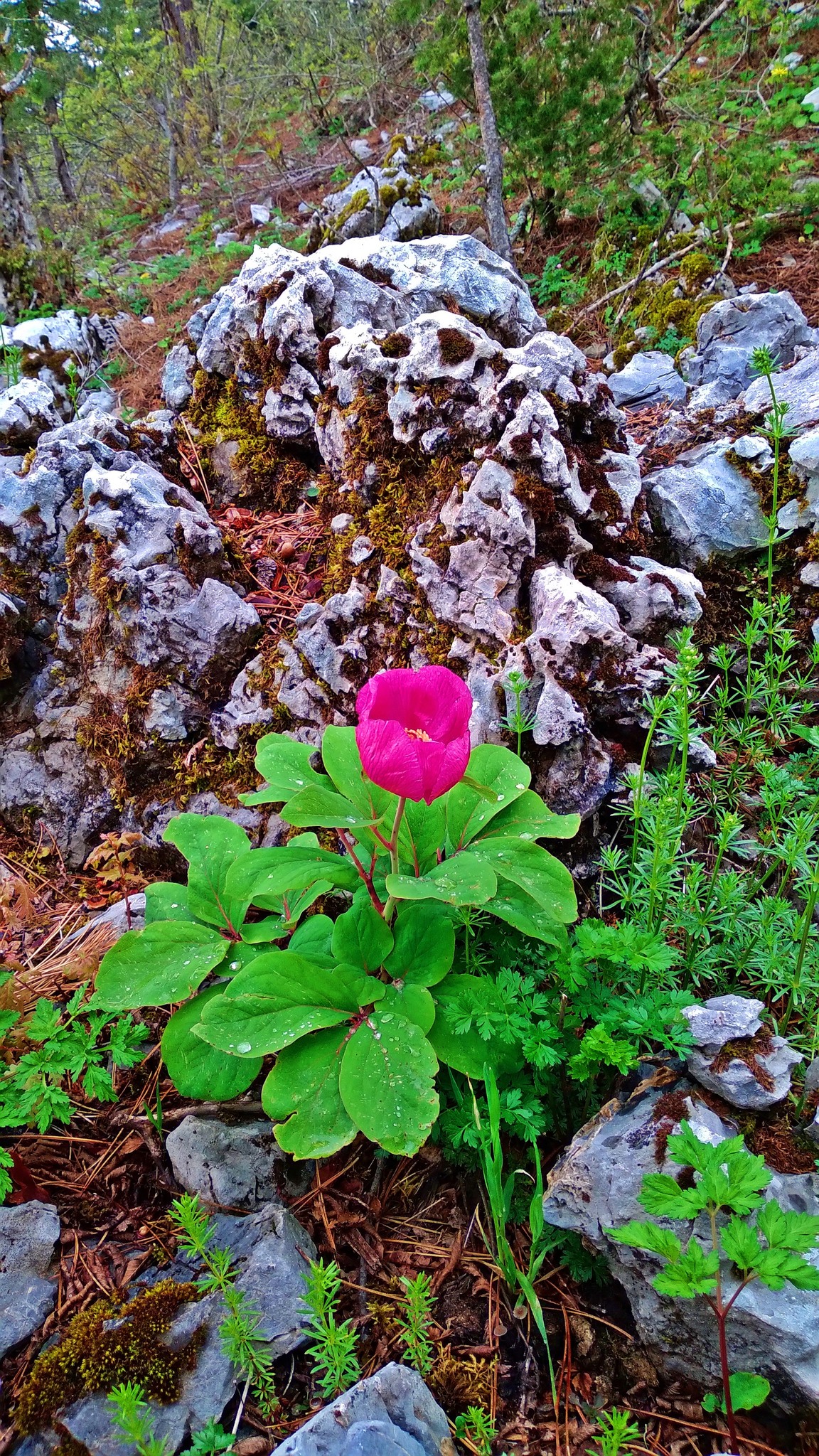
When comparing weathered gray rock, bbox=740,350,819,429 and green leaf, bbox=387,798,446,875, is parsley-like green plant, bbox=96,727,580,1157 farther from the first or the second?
weathered gray rock, bbox=740,350,819,429

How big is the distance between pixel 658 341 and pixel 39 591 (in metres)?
5.03

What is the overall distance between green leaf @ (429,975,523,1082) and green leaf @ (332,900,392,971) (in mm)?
226

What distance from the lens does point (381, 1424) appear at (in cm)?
154

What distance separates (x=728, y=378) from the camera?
15.3ft

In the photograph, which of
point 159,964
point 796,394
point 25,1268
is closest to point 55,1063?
point 159,964

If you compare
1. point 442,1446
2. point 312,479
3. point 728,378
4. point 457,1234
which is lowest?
point 457,1234

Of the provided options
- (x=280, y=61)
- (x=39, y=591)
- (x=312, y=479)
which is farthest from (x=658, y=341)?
(x=280, y=61)

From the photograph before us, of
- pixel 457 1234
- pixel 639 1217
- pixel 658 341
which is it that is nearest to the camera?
pixel 639 1217

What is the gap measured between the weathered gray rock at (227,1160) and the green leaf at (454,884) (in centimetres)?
91

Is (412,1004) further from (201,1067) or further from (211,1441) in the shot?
(211,1441)

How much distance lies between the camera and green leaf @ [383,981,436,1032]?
6.36 feet

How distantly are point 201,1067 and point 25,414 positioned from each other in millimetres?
3768

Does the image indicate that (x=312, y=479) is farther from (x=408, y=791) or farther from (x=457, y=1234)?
(x=457, y=1234)

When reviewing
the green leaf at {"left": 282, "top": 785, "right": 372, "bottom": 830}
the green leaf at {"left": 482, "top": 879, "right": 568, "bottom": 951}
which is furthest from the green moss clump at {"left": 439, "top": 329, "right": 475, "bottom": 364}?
the green leaf at {"left": 482, "top": 879, "right": 568, "bottom": 951}
